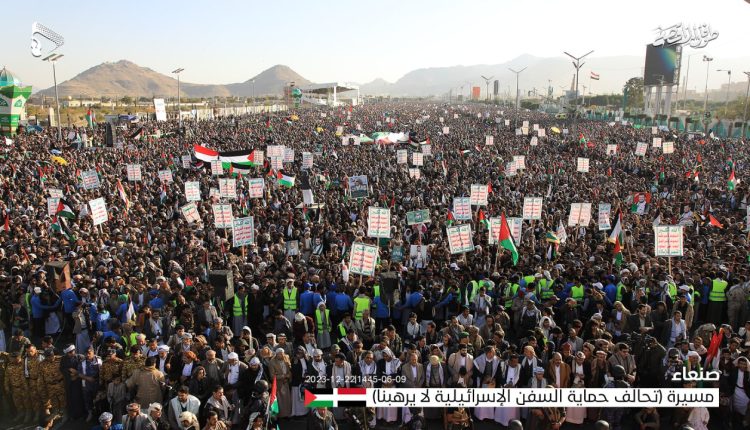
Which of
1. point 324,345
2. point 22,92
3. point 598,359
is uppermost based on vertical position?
point 22,92

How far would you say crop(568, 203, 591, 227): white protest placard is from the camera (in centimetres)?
1452

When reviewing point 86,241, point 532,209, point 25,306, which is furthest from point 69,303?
point 532,209

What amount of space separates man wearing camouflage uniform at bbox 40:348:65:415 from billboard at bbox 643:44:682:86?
237 ft

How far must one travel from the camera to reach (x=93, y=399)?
7336 millimetres

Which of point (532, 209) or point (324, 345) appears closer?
point (324, 345)

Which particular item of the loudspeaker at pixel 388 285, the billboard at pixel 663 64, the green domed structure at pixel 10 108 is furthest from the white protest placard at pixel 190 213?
the billboard at pixel 663 64

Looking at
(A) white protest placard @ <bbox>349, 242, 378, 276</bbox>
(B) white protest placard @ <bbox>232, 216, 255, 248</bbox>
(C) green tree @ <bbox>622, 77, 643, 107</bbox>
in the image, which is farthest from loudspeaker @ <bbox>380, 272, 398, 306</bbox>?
(C) green tree @ <bbox>622, 77, 643, 107</bbox>

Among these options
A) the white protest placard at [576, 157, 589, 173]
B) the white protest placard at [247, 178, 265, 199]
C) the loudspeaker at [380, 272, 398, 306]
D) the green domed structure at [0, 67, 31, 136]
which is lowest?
the loudspeaker at [380, 272, 398, 306]

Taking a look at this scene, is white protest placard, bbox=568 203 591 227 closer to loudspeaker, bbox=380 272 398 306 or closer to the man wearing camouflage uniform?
loudspeaker, bbox=380 272 398 306

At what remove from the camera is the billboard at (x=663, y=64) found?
220 feet

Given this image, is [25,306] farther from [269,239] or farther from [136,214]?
[136,214]

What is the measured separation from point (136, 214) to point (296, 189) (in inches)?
239

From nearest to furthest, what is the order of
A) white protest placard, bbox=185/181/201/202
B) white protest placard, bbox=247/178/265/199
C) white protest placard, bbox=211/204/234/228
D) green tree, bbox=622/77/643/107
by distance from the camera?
white protest placard, bbox=211/204/234/228
white protest placard, bbox=185/181/201/202
white protest placard, bbox=247/178/265/199
green tree, bbox=622/77/643/107

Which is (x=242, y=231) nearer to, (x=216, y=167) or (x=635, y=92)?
(x=216, y=167)
